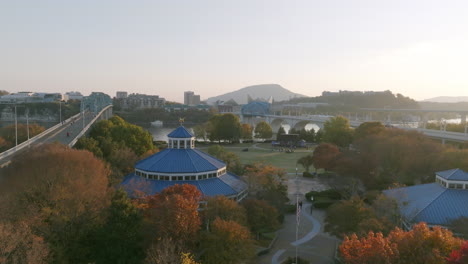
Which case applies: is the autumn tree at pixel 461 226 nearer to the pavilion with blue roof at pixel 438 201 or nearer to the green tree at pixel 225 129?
the pavilion with blue roof at pixel 438 201

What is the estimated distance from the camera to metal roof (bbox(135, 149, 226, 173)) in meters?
32.4

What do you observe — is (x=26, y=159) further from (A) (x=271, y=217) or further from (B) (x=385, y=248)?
(B) (x=385, y=248)

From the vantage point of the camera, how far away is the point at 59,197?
2262 centimetres

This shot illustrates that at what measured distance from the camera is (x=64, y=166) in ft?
85.5

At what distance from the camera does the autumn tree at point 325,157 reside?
148 feet

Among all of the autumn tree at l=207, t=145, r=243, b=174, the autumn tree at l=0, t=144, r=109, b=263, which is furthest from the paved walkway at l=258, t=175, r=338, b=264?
the autumn tree at l=0, t=144, r=109, b=263

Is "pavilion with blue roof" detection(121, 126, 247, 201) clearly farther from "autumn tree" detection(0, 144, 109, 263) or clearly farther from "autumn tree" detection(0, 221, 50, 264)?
"autumn tree" detection(0, 221, 50, 264)

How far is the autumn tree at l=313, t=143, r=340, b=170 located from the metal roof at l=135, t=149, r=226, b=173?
638 inches

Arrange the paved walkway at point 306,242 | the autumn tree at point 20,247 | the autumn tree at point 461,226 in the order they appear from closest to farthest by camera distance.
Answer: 1. the autumn tree at point 20,247
2. the autumn tree at point 461,226
3. the paved walkway at point 306,242

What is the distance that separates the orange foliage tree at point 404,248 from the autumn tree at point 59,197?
14.3 meters

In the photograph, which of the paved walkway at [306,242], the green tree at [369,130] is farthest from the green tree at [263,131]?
the paved walkway at [306,242]

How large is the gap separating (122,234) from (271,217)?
11.2 meters

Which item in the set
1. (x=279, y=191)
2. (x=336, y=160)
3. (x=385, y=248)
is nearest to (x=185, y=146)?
(x=279, y=191)

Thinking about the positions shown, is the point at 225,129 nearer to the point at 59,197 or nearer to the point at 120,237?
the point at 59,197
